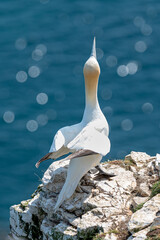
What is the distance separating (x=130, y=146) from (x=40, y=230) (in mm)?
11201

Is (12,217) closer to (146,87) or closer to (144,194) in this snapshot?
(144,194)

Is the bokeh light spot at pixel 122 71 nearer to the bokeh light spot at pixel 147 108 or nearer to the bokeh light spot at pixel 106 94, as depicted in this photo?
the bokeh light spot at pixel 106 94

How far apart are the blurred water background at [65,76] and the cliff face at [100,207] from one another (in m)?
7.59

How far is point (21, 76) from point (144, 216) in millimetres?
16493

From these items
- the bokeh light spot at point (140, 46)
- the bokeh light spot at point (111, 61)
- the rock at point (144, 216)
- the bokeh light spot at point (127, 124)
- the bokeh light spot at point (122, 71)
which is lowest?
the rock at point (144, 216)

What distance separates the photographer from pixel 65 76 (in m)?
25.7

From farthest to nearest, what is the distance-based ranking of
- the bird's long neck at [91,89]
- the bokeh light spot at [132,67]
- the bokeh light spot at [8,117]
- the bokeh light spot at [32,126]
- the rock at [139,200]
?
the bokeh light spot at [132,67], the bokeh light spot at [8,117], the bokeh light spot at [32,126], the bird's long neck at [91,89], the rock at [139,200]

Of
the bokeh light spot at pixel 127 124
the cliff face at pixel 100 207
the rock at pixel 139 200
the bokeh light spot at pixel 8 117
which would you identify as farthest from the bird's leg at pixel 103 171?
the bokeh light spot at pixel 8 117

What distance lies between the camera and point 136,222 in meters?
10.4

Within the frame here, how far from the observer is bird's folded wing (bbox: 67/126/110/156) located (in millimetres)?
11023

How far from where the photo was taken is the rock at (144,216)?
Answer: 10.3 metres

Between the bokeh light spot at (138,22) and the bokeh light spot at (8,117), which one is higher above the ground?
the bokeh light spot at (138,22)

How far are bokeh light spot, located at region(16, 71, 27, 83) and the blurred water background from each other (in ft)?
0.17

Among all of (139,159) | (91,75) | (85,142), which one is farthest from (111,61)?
(85,142)
